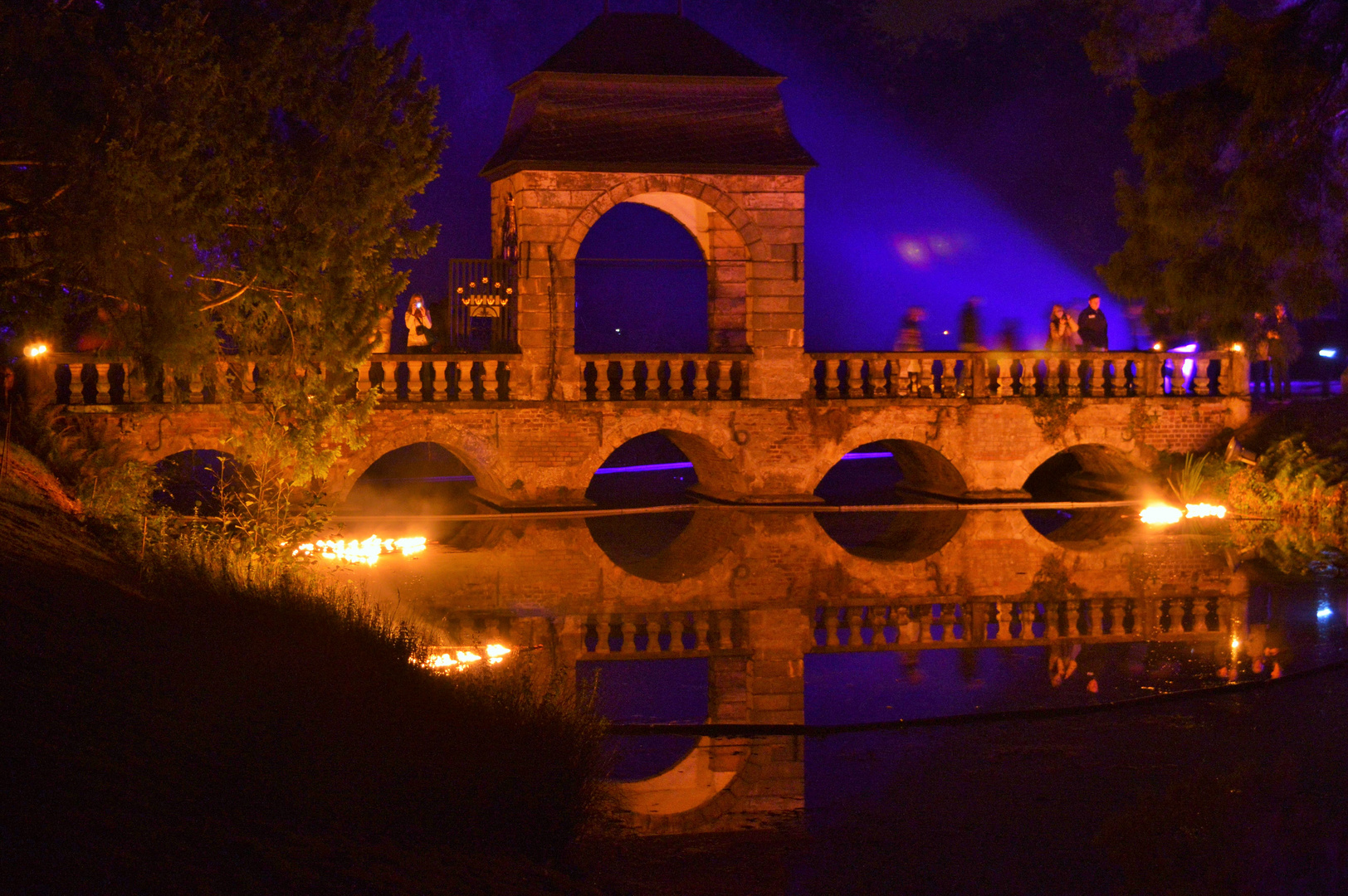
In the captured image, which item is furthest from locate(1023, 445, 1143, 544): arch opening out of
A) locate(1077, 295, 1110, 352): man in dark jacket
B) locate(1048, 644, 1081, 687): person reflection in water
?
locate(1048, 644, 1081, 687): person reflection in water

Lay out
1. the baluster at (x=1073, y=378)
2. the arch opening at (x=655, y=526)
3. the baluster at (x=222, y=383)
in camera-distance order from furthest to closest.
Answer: the baluster at (x=1073, y=378) → the arch opening at (x=655, y=526) → the baluster at (x=222, y=383)

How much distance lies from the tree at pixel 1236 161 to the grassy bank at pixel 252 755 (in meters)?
6.62

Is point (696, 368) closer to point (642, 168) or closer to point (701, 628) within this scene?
point (642, 168)

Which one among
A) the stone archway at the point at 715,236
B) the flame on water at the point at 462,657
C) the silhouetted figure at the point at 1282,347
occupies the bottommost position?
the flame on water at the point at 462,657

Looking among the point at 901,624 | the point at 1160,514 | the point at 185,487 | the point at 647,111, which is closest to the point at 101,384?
the point at 185,487

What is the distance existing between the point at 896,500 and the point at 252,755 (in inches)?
594

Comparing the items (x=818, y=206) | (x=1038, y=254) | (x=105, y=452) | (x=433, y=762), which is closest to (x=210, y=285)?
(x=105, y=452)

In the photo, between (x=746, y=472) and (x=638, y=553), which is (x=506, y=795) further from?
(x=746, y=472)

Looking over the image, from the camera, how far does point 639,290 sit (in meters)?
26.1

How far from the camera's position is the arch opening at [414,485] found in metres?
17.5

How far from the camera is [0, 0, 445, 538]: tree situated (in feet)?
29.5

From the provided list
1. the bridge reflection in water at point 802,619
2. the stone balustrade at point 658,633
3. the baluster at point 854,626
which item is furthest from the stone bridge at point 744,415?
the baluster at point 854,626

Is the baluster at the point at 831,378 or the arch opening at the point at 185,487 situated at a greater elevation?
the baluster at the point at 831,378

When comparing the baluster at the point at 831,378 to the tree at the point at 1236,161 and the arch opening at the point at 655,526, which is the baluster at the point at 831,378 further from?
the tree at the point at 1236,161
